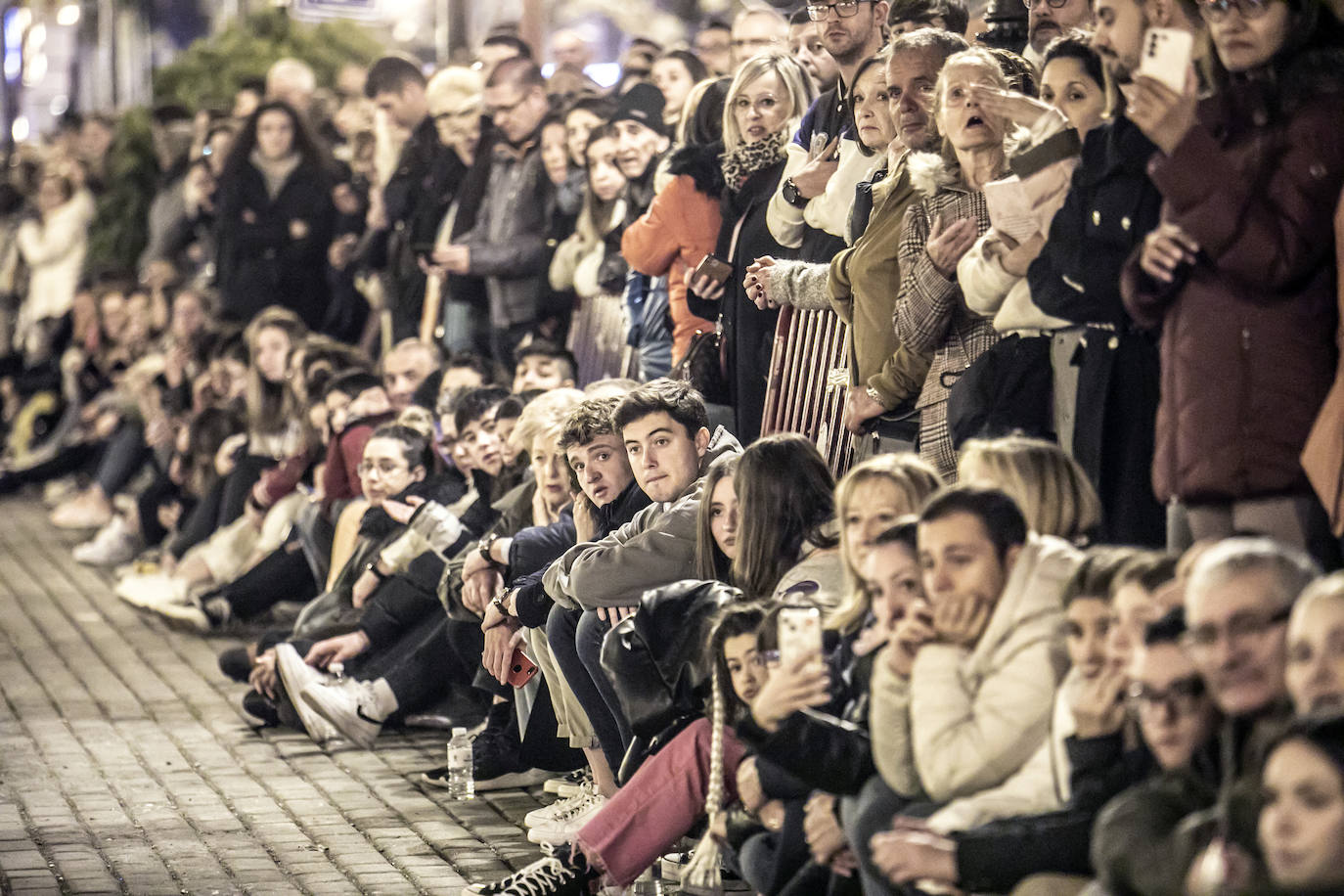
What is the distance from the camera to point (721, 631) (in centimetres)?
550

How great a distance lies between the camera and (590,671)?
6715mm

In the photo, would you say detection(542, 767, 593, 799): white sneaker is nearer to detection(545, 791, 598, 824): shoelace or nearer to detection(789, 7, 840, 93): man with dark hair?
detection(545, 791, 598, 824): shoelace

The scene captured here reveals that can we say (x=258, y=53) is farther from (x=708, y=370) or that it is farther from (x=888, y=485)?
(x=888, y=485)

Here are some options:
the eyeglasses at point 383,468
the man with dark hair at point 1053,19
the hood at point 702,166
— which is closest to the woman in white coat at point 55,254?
the eyeglasses at point 383,468

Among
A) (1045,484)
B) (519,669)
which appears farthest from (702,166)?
(1045,484)

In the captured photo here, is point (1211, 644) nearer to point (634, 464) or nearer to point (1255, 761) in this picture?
point (1255, 761)

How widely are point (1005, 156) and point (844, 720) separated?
5.56 feet

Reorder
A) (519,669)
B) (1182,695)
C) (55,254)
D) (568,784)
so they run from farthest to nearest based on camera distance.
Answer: (55,254) < (519,669) < (568,784) < (1182,695)

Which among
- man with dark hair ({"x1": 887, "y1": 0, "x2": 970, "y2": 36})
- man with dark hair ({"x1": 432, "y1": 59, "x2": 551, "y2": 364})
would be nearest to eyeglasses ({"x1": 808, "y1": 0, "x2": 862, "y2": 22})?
man with dark hair ({"x1": 887, "y1": 0, "x2": 970, "y2": 36})

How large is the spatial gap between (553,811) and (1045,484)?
263cm

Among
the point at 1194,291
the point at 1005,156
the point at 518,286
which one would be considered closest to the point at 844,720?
the point at 1194,291

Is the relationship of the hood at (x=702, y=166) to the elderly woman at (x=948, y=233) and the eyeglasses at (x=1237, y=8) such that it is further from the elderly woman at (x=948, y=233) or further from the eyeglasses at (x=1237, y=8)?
the eyeglasses at (x=1237, y=8)

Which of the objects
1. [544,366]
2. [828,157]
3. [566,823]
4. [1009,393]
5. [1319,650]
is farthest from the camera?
[544,366]

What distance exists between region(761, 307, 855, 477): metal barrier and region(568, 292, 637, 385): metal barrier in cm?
184
